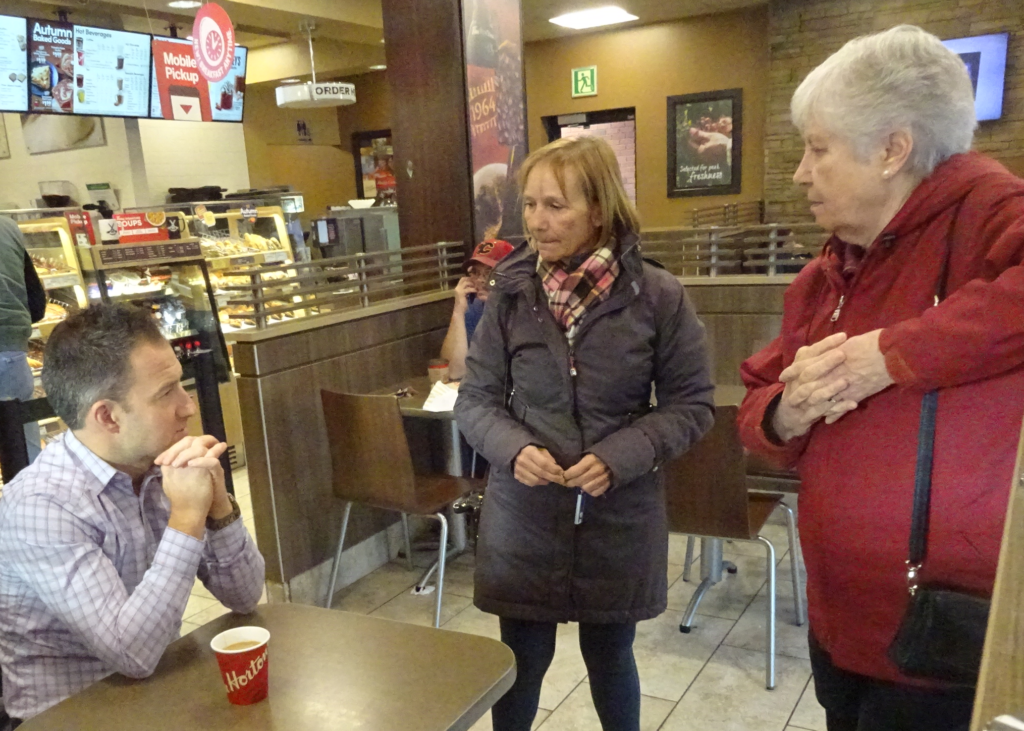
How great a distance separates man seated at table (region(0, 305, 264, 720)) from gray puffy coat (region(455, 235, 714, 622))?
523mm

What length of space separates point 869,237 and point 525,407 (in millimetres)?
741

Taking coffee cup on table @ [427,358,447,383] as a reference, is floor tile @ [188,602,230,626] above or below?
below

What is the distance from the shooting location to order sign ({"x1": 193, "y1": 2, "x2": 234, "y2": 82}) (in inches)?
169

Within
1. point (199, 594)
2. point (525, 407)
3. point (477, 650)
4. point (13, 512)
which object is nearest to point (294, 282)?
point (199, 594)

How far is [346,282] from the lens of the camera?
128 inches

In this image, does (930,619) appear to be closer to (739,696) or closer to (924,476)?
(924,476)

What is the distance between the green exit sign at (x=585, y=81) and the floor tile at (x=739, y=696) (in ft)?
21.8

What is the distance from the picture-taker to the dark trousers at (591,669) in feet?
5.57

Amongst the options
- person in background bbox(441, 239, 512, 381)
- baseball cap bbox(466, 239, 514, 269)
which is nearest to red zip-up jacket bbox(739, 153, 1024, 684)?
baseball cap bbox(466, 239, 514, 269)

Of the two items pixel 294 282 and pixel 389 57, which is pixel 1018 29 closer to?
pixel 389 57

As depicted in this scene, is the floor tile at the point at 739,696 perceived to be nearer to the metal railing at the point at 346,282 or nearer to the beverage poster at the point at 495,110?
the metal railing at the point at 346,282

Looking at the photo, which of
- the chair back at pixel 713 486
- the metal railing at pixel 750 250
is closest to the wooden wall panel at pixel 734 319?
the metal railing at pixel 750 250

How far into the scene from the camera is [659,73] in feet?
25.5

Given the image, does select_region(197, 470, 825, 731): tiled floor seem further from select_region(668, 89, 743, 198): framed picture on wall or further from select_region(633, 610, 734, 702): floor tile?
select_region(668, 89, 743, 198): framed picture on wall
